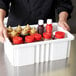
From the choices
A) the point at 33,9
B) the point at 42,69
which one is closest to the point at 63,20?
the point at 33,9

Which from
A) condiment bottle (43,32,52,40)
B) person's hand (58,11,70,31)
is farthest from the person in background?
condiment bottle (43,32,52,40)

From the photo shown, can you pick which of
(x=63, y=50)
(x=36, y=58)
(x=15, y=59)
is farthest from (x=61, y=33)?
(x=15, y=59)

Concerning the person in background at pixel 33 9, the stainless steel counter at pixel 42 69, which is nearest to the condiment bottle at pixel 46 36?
the stainless steel counter at pixel 42 69

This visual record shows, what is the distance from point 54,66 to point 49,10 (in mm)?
613

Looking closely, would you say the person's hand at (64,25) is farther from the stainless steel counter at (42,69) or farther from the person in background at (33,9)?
the stainless steel counter at (42,69)

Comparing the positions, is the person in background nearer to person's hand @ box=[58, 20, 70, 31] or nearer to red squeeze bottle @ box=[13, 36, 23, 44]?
person's hand @ box=[58, 20, 70, 31]

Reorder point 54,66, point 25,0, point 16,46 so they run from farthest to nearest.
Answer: point 25,0, point 54,66, point 16,46

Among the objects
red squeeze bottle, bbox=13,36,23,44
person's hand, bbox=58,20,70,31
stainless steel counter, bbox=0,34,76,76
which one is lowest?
stainless steel counter, bbox=0,34,76,76

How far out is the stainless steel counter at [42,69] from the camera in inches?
46.8

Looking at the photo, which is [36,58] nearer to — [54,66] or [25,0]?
[54,66]

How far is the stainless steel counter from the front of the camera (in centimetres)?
119

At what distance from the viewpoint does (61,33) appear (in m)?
1.31

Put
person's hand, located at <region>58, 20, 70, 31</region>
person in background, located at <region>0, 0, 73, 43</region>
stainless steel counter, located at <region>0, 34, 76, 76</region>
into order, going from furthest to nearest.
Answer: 1. person in background, located at <region>0, 0, 73, 43</region>
2. person's hand, located at <region>58, 20, 70, 31</region>
3. stainless steel counter, located at <region>0, 34, 76, 76</region>

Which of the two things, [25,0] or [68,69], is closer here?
[68,69]
